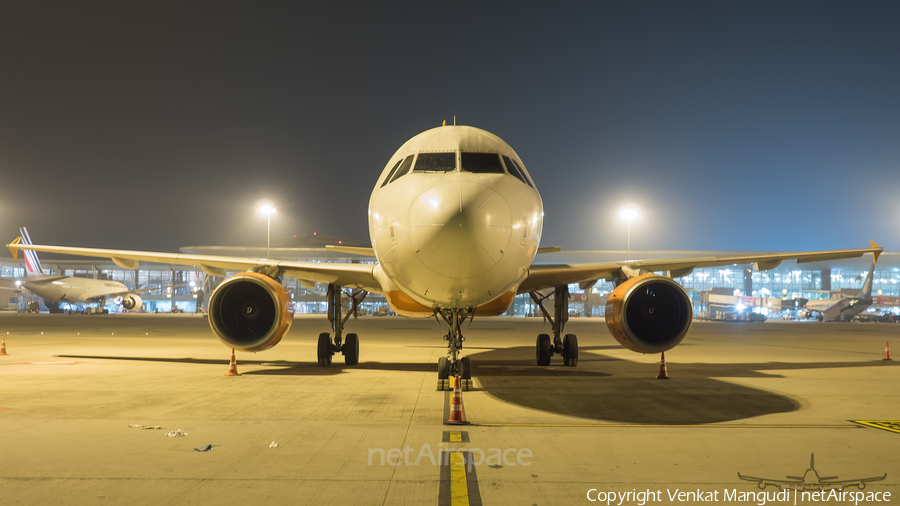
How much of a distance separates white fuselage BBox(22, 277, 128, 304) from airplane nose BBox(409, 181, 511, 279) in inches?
2555

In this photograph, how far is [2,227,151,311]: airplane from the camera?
57.3m

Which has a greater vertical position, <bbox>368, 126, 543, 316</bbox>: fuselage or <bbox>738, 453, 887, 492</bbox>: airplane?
<bbox>368, 126, 543, 316</bbox>: fuselage

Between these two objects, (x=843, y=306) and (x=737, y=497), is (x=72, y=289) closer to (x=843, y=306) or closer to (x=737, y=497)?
(x=737, y=497)

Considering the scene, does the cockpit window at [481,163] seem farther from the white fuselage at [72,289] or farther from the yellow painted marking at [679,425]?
the white fuselage at [72,289]

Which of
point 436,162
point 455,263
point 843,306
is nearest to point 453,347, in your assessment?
point 455,263

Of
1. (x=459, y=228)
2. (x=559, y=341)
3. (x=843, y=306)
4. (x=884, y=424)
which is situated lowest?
(x=843, y=306)

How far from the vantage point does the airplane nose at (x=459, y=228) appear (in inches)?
265

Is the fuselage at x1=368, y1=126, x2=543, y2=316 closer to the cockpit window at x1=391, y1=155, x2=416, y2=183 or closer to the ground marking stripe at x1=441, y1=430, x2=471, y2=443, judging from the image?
the cockpit window at x1=391, y1=155, x2=416, y2=183

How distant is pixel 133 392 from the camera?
9.30 metres

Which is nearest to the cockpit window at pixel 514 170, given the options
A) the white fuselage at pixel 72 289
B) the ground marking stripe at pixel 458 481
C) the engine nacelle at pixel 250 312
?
the ground marking stripe at pixel 458 481

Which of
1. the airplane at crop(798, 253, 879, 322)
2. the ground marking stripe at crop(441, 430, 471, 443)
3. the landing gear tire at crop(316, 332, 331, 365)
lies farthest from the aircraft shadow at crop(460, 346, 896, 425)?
the airplane at crop(798, 253, 879, 322)

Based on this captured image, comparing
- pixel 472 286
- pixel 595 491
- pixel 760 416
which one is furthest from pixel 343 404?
pixel 760 416

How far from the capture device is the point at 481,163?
25.8ft

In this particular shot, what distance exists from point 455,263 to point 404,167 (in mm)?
2036
